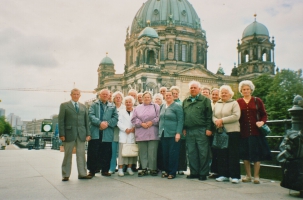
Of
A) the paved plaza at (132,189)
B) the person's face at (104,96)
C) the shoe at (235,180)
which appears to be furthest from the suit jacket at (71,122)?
the shoe at (235,180)

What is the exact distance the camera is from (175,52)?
5238 cm

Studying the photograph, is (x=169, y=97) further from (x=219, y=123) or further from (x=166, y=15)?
(x=166, y=15)

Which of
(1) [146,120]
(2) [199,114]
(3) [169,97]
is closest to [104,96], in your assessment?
(1) [146,120]

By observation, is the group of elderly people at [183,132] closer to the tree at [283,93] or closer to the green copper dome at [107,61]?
the tree at [283,93]

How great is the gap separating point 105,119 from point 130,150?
900mm

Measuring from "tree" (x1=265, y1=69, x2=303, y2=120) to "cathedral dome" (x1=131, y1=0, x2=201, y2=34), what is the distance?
21719mm

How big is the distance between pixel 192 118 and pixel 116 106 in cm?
205

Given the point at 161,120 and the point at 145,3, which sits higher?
the point at 145,3

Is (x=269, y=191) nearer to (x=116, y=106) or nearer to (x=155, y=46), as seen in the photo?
(x=116, y=106)

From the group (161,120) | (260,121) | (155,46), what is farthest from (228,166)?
(155,46)

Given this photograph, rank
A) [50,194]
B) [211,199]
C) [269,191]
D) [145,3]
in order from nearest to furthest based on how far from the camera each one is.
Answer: [211,199] < [50,194] < [269,191] < [145,3]

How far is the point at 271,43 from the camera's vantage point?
50969 mm

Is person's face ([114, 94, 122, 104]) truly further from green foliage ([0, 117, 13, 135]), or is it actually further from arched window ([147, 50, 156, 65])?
green foliage ([0, 117, 13, 135])

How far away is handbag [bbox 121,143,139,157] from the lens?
7.55 meters
